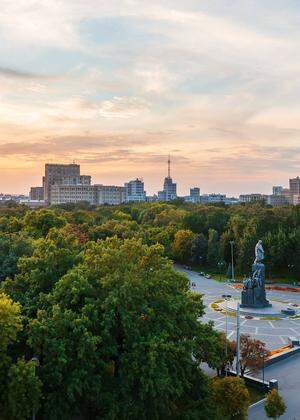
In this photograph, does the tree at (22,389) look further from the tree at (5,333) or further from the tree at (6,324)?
the tree at (6,324)

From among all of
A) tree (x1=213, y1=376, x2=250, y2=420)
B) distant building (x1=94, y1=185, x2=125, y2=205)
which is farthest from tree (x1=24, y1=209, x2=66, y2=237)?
distant building (x1=94, y1=185, x2=125, y2=205)

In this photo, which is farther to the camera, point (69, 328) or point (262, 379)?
point (262, 379)

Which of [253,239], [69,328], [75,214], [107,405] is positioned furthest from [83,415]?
[75,214]

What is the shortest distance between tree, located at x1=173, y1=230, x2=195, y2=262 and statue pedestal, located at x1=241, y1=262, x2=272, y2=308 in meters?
24.1

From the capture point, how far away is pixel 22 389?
52.5 feet

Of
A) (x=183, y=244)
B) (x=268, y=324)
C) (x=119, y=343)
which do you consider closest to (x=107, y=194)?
(x=183, y=244)

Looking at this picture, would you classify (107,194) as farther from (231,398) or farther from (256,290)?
(231,398)

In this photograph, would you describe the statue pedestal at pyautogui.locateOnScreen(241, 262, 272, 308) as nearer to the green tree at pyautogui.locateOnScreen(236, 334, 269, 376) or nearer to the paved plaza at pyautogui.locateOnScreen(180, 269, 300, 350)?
the paved plaza at pyautogui.locateOnScreen(180, 269, 300, 350)

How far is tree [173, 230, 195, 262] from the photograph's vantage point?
67250mm

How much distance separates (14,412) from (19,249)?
750 inches

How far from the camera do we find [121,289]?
1884cm

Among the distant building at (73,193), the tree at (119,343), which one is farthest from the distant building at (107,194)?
the tree at (119,343)

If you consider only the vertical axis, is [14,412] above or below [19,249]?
below

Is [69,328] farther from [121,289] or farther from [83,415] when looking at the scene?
[83,415]
